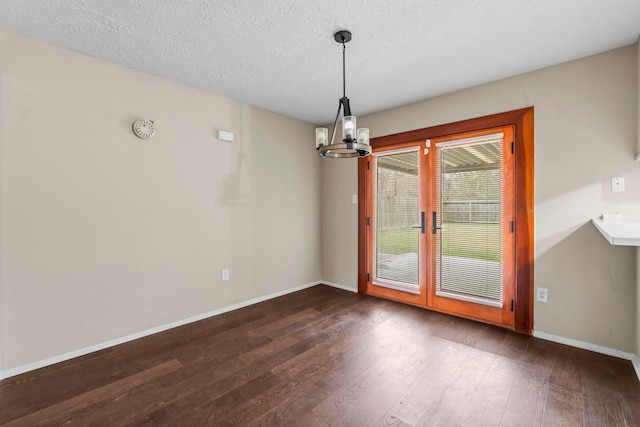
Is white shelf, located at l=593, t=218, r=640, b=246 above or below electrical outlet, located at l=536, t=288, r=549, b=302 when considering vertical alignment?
above

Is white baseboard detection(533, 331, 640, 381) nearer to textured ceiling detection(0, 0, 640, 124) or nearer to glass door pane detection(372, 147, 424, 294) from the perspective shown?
glass door pane detection(372, 147, 424, 294)

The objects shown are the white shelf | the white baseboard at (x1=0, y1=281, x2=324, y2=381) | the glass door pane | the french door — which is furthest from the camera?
the glass door pane

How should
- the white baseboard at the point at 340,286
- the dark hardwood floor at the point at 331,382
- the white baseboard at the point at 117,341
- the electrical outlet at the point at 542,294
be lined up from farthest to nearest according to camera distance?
1. the white baseboard at the point at 340,286
2. the electrical outlet at the point at 542,294
3. the white baseboard at the point at 117,341
4. the dark hardwood floor at the point at 331,382

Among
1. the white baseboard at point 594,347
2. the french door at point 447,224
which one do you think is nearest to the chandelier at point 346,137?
the french door at point 447,224

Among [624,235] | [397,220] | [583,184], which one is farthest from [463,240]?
[624,235]

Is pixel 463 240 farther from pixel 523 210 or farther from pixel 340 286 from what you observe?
pixel 340 286

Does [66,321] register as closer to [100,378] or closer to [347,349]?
[100,378]

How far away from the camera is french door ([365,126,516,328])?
2.91m

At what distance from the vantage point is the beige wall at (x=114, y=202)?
7.04 ft

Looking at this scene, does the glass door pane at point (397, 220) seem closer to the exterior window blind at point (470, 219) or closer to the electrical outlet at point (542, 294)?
the exterior window blind at point (470, 219)

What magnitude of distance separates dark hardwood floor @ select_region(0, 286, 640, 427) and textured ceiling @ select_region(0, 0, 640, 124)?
7.95 ft

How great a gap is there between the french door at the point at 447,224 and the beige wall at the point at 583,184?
28 cm

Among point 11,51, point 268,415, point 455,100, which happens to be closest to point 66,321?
point 268,415

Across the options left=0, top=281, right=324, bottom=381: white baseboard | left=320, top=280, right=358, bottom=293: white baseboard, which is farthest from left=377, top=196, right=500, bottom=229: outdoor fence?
left=0, top=281, right=324, bottom=381: white baseboard
